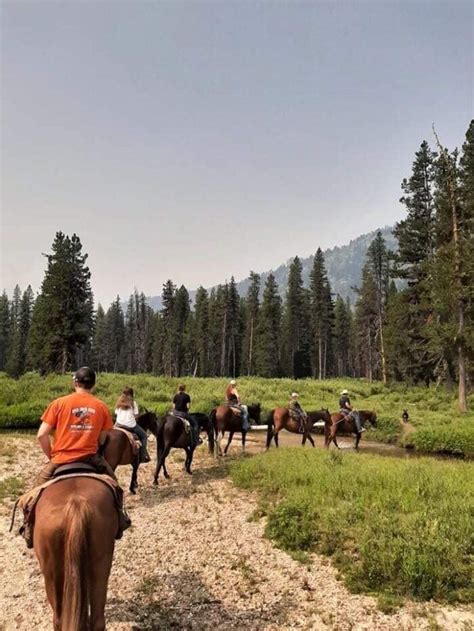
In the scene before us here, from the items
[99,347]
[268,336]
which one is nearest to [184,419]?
[268,336]

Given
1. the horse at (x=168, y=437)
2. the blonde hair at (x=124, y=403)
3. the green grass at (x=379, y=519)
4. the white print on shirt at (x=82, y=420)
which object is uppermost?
the white print on shirt at (x=82, y=420)

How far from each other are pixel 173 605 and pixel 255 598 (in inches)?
47.9

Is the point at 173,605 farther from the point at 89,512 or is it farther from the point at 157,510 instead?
the point at 157,510

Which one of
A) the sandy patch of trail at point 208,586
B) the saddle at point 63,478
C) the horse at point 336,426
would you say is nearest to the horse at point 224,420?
the horse at point 336,426

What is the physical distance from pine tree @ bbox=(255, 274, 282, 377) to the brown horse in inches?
2819

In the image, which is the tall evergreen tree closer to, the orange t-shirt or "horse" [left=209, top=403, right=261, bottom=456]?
"horse" [left=209, top=403, right=261, bottom=456]

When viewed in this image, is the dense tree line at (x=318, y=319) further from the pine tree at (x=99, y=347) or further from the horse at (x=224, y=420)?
the horse at (x=224, y=420)

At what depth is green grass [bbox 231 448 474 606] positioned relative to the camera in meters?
6.70

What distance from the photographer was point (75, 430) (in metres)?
5.35

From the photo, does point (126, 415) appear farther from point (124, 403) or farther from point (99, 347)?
point (99, 347)

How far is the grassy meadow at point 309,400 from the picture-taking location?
22719 mm

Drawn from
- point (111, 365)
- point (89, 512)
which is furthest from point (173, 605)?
point (111, 365)

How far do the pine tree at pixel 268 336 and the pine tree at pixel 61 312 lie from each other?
35873 mm

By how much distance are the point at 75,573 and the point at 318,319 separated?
76772mm
